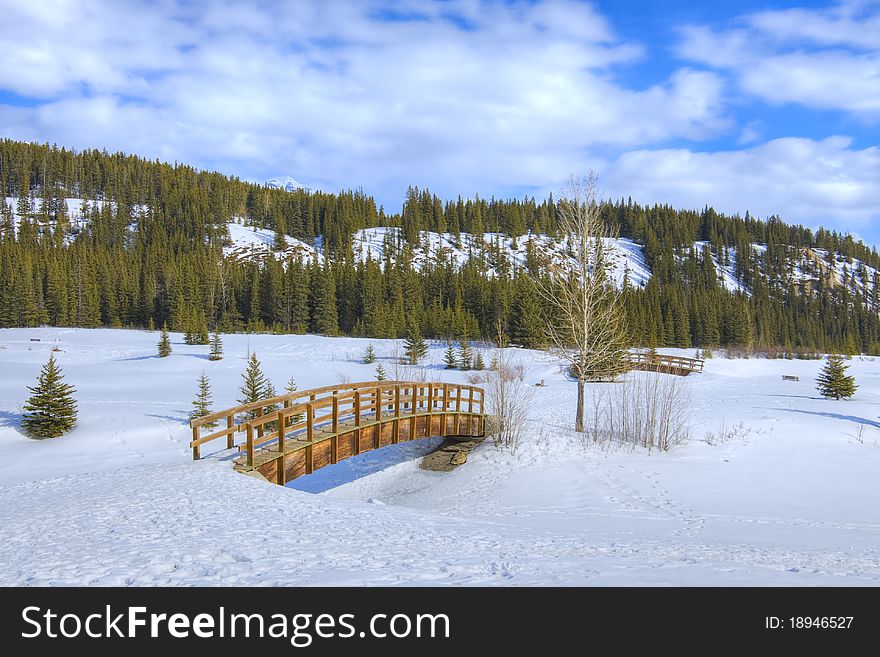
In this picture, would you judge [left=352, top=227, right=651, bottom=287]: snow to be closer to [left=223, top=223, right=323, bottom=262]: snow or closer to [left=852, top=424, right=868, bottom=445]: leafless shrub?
[left=223, top=223, right=323, bottom=262]: snow

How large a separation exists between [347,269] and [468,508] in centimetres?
6859

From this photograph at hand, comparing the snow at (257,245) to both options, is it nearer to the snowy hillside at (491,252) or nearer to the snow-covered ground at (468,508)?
the snowy hillside at (491,252)

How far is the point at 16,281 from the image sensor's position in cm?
6412

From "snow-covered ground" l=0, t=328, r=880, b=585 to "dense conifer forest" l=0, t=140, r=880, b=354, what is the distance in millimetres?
10816

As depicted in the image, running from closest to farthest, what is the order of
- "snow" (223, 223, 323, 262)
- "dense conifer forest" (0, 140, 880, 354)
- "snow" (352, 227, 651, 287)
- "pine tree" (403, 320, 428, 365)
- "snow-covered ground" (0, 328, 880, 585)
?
"snow-covered ground" (0, 328, 880, 585) → "pine tree" (403, 320, 428, 365) → "dense conifer forest" (0, 140, 880, 354) → "snow" (223, 223, 323, 262) → "snow" (352, 227, 651, 287)

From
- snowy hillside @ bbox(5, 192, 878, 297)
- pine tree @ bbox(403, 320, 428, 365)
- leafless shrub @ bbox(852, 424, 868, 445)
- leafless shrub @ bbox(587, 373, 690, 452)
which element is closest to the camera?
leafless shrub @ bbox(852, 424, 868, 445)

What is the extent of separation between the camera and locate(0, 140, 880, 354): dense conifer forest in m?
68.1

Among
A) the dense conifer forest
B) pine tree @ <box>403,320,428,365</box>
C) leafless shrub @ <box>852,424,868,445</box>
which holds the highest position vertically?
the dense conifer forest

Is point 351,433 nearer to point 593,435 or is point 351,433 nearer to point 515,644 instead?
point 593,435

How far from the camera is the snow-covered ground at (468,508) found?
5809 millimetres

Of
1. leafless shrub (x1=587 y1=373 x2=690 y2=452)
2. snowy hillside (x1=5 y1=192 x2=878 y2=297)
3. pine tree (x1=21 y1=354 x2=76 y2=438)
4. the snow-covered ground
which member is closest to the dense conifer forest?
snowy hillside (x1=5 y1=192 x2=878 y2=297)

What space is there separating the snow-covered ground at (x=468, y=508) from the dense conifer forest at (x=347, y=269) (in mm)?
10816

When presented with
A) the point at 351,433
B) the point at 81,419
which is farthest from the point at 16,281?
the point at 351,433

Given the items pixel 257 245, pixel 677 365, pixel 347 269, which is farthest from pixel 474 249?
pixel 677 365
